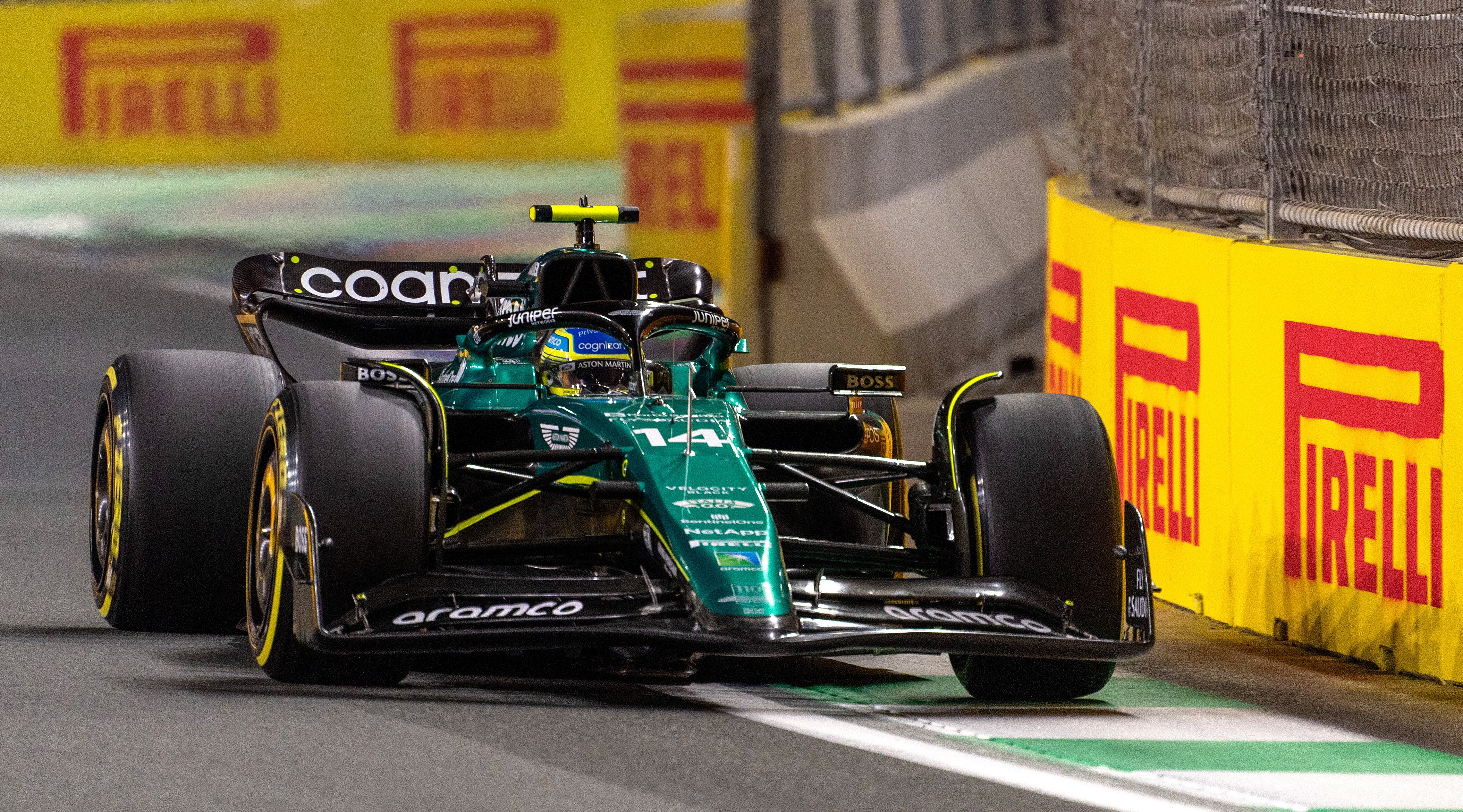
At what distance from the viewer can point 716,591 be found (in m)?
7.06

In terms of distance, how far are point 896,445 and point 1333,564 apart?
6.11 ft

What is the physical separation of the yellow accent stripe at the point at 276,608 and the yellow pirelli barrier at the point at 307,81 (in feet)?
49.8

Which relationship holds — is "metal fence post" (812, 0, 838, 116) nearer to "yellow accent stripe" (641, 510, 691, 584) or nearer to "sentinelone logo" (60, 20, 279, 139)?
"sentinelone logo" (60, 20, 279, 139)

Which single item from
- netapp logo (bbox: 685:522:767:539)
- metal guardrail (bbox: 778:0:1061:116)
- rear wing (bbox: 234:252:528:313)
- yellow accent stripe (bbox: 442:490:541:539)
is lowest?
yellow accent stripe (bbox: 442:490:541:539)

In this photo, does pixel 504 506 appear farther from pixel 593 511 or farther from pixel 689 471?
pixel 689 471

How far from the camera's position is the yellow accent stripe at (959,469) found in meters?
7.75

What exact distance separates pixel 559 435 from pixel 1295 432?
248cm

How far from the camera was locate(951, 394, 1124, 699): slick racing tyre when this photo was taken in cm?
769

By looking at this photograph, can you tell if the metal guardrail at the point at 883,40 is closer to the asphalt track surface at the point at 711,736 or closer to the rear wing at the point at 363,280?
the rear wing at the point at 363,280

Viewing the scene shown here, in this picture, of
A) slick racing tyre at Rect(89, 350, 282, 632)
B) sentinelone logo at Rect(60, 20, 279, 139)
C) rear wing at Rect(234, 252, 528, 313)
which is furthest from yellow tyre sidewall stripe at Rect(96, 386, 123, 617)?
sentinelone logo at Rect(60, 20, 279, 139)

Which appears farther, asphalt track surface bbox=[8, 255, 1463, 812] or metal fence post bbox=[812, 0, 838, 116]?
metal fence post bbox=[812, 0, 838, 116]

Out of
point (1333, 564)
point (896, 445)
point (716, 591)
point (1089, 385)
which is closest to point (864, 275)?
point (1089, 385)

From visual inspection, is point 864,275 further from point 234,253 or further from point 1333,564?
point 1333,564

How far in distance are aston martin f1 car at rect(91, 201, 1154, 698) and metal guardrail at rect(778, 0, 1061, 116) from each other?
9316 mm
